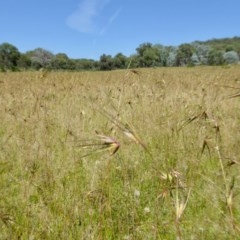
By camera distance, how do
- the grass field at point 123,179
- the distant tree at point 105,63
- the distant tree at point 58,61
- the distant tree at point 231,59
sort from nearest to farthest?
the grass field at point 123,179
the distant tree at point 58,61
the distant tree at point 105,63
the distant tree at point 231,59

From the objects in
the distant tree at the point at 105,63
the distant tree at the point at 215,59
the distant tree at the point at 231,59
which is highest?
the distant tree at the point at 105,63

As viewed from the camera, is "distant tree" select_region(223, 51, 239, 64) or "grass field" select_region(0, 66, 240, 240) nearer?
"grass field" select_region(0, 66, 240, 240)

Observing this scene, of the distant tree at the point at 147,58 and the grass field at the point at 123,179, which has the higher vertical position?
the distant tree at the point at 147,58

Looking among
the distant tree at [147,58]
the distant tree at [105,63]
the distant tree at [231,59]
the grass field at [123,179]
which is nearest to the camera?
the grass field at [123,179]

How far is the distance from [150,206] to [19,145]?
1483mm

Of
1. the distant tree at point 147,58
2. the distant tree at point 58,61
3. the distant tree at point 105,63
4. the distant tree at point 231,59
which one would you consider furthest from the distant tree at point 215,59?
the distant tree at point 147,58

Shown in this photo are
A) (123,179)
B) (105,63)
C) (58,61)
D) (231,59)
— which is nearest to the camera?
(123,179)

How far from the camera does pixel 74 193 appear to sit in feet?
7.77

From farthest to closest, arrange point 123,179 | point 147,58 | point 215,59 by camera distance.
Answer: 1. point 215,59
2. point 147,58
3. point 123,179

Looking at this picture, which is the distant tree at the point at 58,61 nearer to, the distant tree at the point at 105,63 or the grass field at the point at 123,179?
the grass field at the point at 123,179

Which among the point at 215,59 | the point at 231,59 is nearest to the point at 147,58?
Result: the point at 231,59

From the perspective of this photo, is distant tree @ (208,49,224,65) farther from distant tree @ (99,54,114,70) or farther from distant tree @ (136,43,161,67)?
distant tree @ (136,43,161,67)

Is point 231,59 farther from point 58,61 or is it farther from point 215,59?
point 58,61

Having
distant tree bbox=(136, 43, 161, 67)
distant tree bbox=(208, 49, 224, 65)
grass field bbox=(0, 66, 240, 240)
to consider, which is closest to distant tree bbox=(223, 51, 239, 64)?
distant tree bbox=(208, 49, 224, 65)
